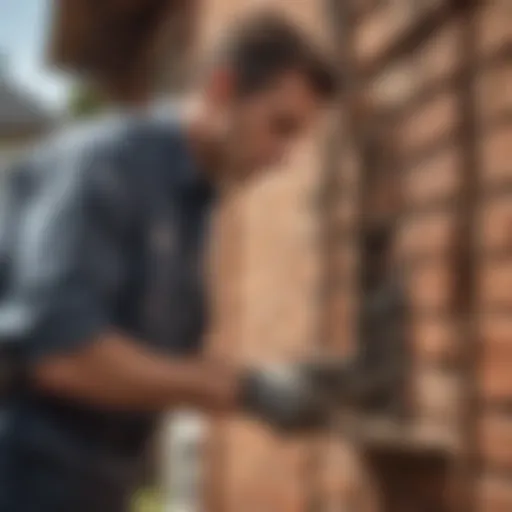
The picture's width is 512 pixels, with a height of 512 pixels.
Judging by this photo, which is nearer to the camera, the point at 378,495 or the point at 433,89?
the point at 433,89

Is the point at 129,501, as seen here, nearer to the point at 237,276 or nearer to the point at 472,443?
the point at 472,443

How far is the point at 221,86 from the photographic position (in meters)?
1.76

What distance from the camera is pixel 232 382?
6.32 ft

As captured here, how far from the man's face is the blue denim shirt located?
8cm

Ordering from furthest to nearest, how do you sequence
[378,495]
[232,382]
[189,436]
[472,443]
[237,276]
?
1. [189,436]
2. [237,276]
3. [378,495]
4. [232,382]
5. [472,443]

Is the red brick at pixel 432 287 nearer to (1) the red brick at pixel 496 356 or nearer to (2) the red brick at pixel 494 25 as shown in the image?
(1) the red brick at pixel 496 356

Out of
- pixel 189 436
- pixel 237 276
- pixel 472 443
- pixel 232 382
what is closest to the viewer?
pixel 472 443

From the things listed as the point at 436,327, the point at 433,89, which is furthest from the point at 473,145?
the point at 436,327

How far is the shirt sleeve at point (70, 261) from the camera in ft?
5.41

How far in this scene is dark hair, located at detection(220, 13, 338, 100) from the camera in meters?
1.75

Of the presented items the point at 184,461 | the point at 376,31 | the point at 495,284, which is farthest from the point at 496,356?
the point at 184,461

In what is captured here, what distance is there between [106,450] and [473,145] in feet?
2.30

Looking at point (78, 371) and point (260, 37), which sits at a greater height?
point (260, 37)

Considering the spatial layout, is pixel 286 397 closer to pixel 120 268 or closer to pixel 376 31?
pixel 120 268
